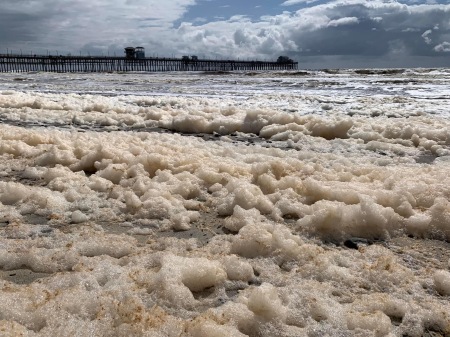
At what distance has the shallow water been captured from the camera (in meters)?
2.62

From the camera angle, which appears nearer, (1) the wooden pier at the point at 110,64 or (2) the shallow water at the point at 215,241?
(2) the shallow water at the point at 215,241

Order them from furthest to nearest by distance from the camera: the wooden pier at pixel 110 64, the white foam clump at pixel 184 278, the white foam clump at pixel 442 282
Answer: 1. the wooden pier at pixel 110 64
2. the white foam clump at pixel 442 282
3. the white foam clump at pixel 184 278

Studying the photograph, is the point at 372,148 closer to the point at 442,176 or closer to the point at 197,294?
the point at 442,176

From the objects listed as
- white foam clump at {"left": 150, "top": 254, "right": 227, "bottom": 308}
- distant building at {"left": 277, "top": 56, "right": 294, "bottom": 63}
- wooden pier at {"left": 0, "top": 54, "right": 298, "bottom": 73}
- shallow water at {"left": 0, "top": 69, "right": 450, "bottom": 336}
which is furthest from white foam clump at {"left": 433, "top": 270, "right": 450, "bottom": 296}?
distant building at {"left": 277, "top": 56, "right": 294, "bottom": 63}

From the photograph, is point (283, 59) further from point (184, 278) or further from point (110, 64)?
point (184, 278)

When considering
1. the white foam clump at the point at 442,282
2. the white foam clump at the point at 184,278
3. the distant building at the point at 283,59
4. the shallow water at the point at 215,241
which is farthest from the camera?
the distant building at the point at 283,59

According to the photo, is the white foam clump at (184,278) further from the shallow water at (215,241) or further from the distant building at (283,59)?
the distant building at (283,59)

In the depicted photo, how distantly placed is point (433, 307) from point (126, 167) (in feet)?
12.6

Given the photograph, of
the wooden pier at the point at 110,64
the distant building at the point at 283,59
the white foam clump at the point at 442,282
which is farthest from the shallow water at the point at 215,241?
the distant building at the point at 283,59

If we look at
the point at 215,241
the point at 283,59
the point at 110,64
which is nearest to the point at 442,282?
the point at 215,241

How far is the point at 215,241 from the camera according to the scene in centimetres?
377

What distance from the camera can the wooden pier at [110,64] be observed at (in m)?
82.0

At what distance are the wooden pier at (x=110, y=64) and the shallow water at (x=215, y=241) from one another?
3189 inches

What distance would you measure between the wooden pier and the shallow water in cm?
8101
